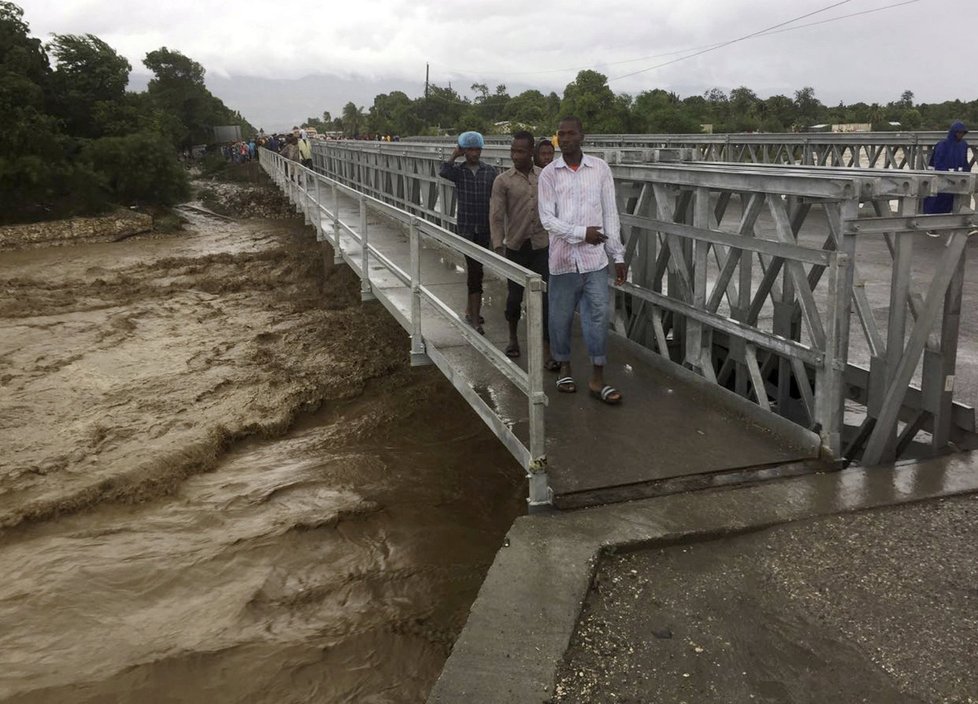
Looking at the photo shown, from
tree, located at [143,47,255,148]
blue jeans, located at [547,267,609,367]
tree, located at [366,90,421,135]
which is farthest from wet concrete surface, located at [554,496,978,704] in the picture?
tree, located at [143,47,255,148]

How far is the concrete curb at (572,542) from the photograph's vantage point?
2.67 metres

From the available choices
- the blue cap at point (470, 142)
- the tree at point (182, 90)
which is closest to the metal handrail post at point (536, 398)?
the blue cap at point (470, 142)

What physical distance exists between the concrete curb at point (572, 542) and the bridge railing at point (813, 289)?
1.18 feet

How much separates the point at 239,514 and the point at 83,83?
954 inches

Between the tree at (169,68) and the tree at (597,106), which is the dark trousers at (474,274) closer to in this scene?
the tree at (597,106)

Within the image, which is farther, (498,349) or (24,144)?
(24,144)

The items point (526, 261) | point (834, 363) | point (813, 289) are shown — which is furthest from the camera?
point (526, 261)

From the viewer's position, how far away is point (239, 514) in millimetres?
5379

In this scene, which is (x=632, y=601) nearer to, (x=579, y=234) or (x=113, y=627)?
(x=579, y=234)

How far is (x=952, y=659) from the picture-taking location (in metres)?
2.68

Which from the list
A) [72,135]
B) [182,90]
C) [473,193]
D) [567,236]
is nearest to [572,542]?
[567,236]

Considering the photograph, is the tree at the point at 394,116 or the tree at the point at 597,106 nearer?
the tree at the point at 597,106

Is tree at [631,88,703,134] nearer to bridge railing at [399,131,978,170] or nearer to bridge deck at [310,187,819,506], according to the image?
bridge railing at [399,131,978,170]

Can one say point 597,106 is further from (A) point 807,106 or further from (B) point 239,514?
(B) point 239,514
